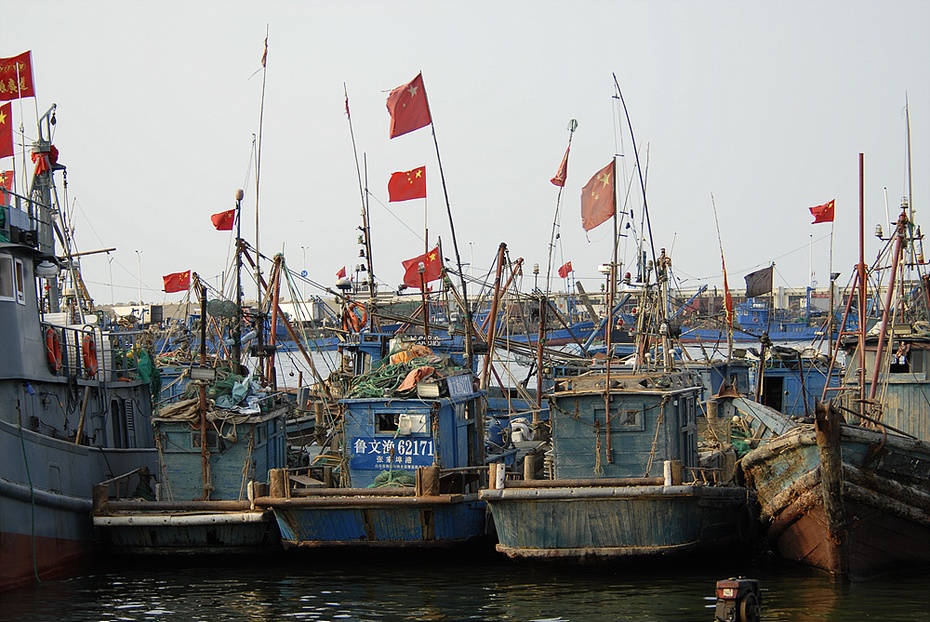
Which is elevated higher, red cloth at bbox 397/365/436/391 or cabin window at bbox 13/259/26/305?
cabin window at bbox 13/259/26/305

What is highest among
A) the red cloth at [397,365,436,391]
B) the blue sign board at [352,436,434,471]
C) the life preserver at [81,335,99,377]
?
the life preserver at [81,335,99,377]

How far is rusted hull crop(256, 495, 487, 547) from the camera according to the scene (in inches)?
697

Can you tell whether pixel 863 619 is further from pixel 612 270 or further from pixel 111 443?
pixel 111 443

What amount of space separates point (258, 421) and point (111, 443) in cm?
417

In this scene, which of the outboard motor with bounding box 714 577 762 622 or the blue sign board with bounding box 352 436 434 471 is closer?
the outboard motor with bounding box 714 577 762 622

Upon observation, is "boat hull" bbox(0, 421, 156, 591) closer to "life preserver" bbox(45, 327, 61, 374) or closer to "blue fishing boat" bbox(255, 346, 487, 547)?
"life preserver" bbox(45, 327, 61, 374)

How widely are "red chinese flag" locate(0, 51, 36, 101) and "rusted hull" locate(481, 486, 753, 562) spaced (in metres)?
12.6

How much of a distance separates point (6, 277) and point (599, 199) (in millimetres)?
11950

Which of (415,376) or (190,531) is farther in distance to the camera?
(415,376)

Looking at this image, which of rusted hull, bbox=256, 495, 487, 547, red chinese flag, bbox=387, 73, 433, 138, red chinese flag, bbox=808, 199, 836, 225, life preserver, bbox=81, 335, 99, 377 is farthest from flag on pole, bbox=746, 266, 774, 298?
life preserver, bbox=81, 335, 99, 377

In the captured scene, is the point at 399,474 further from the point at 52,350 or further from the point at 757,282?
the point at 757,282

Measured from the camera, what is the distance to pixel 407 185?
28.5m

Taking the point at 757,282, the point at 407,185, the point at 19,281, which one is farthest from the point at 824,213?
the point at 19,281

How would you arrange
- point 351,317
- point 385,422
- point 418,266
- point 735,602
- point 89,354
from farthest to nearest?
1. point 418,266
2. point 351,317
3. point 89,354
4. point 385,422
5. point 735,602
